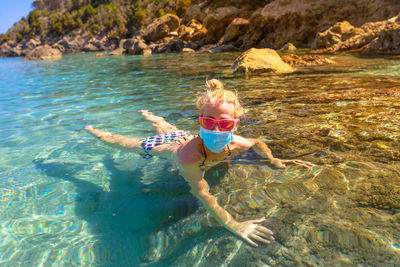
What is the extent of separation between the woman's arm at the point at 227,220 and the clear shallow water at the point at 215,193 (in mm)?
67

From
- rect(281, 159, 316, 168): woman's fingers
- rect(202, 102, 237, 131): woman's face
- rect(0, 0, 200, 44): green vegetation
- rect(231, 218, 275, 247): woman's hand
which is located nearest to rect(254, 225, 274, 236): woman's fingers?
rect(231, 218, 275, 247): woman's hand

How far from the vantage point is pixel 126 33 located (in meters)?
49.3

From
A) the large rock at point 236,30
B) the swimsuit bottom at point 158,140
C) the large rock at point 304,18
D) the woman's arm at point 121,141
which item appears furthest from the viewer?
the large rock at point 236,30

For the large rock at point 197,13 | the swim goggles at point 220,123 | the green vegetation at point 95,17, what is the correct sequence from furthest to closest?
the green vegetation at point 95,17
the large rock at point 197,13
the swim goggles at point 220,123

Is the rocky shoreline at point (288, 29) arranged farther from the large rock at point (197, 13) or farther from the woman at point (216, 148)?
the woman at point (216, 148)

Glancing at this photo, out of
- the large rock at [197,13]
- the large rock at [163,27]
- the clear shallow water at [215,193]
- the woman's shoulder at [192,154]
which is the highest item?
the large rock at [197,13]

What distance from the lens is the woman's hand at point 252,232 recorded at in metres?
1.93

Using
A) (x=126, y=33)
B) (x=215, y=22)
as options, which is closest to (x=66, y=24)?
(x=126, y=33)

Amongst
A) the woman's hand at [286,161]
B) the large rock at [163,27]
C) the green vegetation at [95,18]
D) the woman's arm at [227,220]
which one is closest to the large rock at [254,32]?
the large rock at [163,27]

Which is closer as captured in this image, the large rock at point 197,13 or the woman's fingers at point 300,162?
the woman's fingers at point 300,162

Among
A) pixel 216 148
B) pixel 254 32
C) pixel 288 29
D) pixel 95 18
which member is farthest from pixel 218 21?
pixel 95 18

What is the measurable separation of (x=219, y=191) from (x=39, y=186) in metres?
1.99

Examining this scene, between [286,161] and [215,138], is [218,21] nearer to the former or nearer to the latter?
[286,161]

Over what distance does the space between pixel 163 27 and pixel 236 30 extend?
11.0 metres
